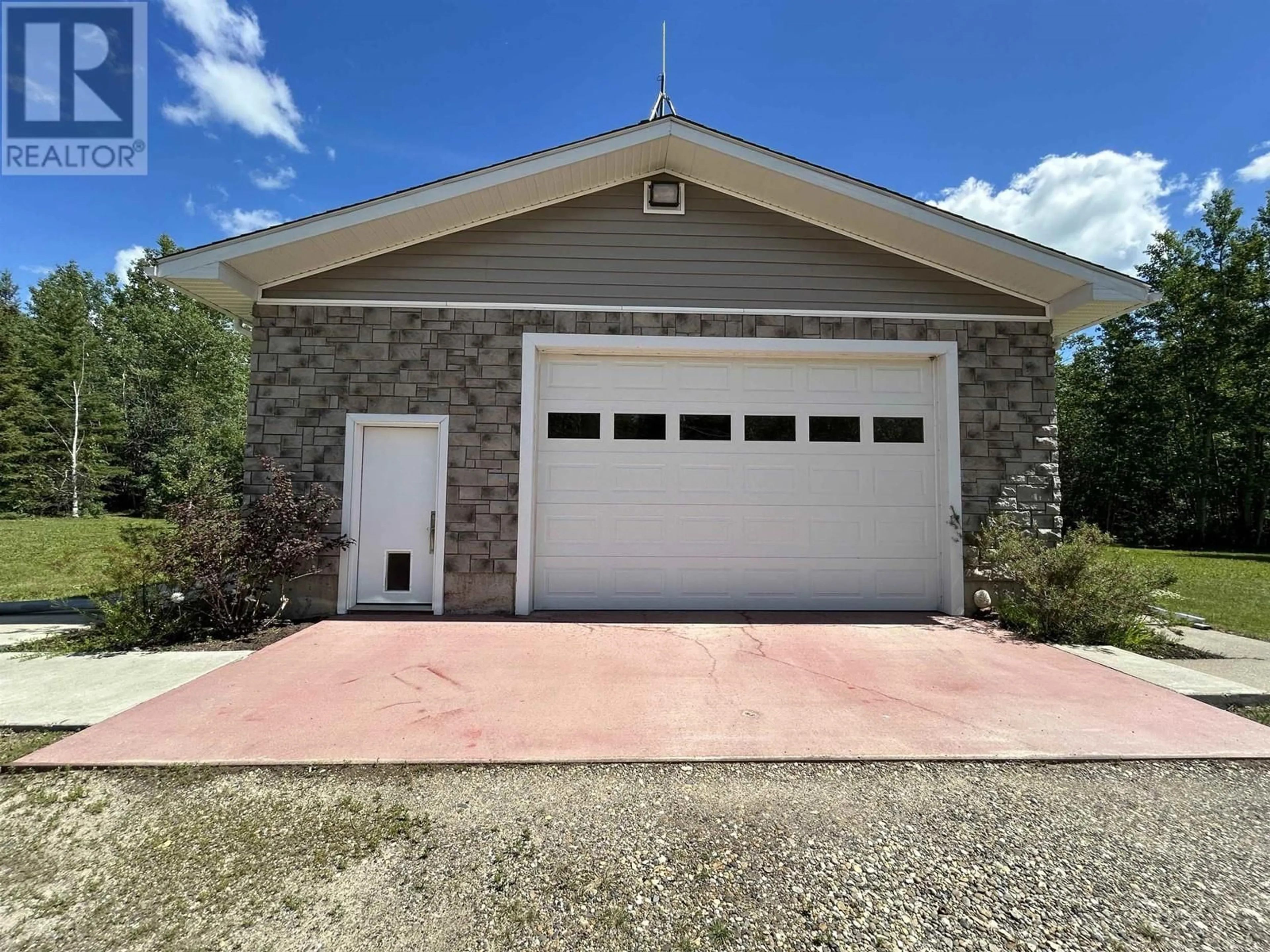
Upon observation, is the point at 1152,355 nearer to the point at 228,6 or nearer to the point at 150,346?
the point at 228,6

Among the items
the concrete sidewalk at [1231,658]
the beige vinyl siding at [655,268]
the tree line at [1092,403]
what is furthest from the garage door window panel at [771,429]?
the tree line at [1092,403]

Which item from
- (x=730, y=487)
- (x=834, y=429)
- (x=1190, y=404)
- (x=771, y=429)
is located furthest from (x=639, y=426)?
(x=1190, y=404)

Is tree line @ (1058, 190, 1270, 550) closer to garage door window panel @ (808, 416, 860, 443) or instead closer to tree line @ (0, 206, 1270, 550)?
tree line @ (0, 206, 1270, 550)

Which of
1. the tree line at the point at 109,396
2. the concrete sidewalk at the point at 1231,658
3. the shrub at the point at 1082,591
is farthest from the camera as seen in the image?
the tree line at the point at 109,396

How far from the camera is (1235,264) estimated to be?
63.2 ft

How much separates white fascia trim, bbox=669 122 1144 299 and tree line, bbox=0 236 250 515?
67.8 feet

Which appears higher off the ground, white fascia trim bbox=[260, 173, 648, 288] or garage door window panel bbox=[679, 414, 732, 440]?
white fascia trim bbox=[260, 173, 648, 288]

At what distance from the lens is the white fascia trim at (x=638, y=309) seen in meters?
6.05

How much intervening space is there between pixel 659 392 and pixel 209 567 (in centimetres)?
463

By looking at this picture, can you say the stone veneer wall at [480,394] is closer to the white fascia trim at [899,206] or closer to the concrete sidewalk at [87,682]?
the white fascia trim at [899,206]

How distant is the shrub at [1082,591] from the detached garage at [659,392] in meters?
0.62

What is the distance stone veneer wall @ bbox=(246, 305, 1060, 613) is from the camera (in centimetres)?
593

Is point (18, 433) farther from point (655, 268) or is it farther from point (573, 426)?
point (655, 268)

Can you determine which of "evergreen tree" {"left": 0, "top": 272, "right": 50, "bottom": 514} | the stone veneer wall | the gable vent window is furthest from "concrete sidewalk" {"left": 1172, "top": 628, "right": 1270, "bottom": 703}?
"evergreen tree" {"left": 0, "top": 272, "right": 50, "bottom": 514}
